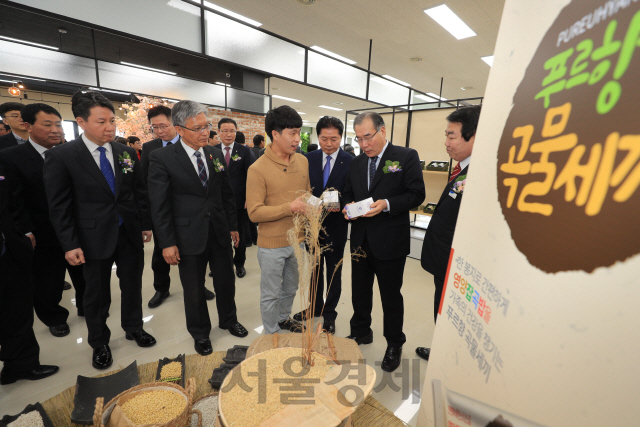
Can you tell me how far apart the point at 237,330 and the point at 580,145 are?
95.5 inches

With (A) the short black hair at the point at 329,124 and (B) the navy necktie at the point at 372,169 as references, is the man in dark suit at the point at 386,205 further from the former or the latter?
(A) the short black hair at the point at 329,124

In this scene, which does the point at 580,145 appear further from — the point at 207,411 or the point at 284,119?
the point at 207,411

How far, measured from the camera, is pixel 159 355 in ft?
6.98

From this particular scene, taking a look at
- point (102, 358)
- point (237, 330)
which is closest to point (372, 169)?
point (237, 330)

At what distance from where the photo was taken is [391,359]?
2.01m

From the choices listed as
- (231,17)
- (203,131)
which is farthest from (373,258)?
(231,17)

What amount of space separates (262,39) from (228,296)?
4.30 metres

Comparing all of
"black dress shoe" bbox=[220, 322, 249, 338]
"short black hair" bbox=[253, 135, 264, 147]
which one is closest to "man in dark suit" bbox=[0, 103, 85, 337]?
"black dress shoe" bbox=[220, 322, 249, 338]

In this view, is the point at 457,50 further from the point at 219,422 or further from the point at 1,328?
the point at 1,328

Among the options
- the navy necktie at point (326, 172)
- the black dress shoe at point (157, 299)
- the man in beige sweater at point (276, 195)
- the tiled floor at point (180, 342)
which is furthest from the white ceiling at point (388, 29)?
the black dress shoe at point (157, 299)

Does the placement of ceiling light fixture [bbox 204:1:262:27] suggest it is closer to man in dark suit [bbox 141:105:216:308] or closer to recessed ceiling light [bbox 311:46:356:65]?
recessed ceiling light [bbox 311:46:356:65]

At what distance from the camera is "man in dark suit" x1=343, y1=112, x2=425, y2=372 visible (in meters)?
1.84

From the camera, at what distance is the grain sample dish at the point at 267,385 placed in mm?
1052

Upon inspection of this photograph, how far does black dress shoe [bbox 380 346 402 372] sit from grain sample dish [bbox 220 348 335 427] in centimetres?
88
